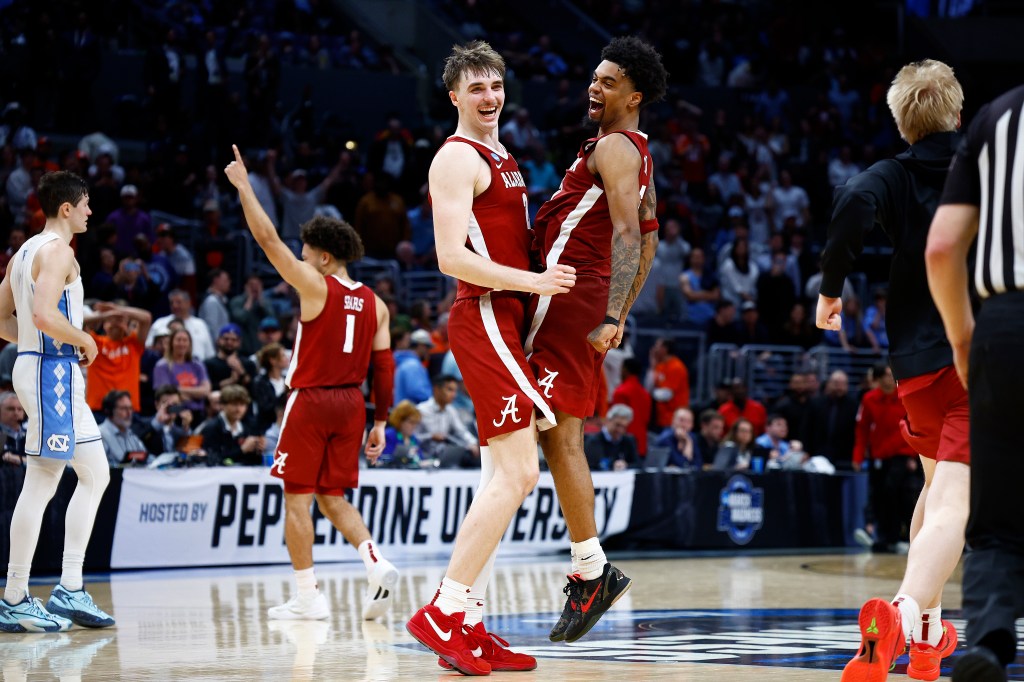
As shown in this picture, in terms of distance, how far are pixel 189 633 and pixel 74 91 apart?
13.5 m

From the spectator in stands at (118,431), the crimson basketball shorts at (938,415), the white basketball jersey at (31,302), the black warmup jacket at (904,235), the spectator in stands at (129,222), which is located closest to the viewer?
the crimson basketball shorts at (938,415)

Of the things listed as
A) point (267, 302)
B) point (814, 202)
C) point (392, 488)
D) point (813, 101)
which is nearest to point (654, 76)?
point (392, 488)

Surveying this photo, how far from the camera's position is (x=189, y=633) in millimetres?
7230

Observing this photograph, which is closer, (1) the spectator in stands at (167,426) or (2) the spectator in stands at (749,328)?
(1) the spectator in stands at (167,426)

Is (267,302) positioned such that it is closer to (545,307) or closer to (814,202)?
(545,307)

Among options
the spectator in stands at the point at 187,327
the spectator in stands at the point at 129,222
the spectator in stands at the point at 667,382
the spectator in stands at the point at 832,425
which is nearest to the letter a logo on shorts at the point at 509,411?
the spectator in stands at the point at 187,327

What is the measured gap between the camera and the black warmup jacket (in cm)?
524

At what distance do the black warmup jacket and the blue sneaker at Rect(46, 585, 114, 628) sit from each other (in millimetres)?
4333

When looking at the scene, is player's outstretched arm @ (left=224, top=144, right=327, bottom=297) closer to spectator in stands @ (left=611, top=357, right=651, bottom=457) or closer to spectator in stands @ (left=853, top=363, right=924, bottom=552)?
spectator in stands @ (left=611, top=357, right=651, bottom=457)

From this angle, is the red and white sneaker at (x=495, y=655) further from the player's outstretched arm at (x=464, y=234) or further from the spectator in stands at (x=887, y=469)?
the spectator in stands at (x=887, y=469)

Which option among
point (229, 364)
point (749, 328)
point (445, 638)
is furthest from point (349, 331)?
point (749, 328)

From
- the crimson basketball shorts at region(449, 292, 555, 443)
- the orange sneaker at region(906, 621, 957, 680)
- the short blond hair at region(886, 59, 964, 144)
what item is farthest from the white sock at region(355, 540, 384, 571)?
the short blond hair at region(886, 59, 964, 144)

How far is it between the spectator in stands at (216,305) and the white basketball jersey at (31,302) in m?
7.18

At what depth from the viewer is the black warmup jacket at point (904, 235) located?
5.24 metres
